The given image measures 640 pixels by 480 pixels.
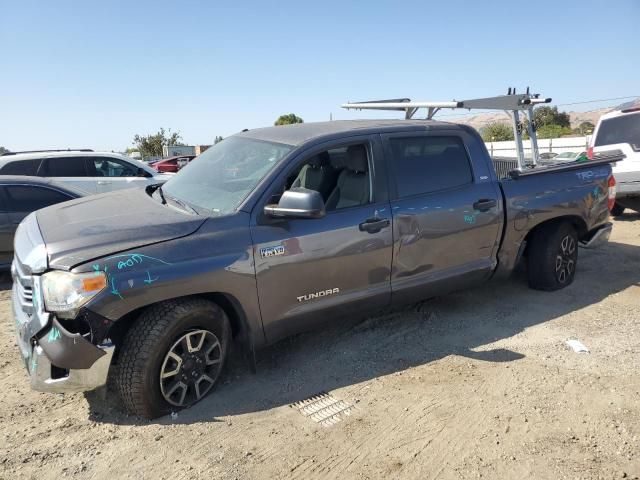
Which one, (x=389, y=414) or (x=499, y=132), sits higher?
(x=499, y=132)

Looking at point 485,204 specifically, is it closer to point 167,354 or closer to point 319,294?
point 319,294

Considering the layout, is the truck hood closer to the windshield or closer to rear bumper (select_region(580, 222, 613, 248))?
the windshield

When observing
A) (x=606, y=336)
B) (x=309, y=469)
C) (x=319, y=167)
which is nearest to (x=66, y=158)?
(x=319, y=167)

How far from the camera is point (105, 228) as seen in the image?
3.09m

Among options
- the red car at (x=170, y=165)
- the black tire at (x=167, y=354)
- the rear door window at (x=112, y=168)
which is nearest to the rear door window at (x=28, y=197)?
the rear door window at (x=112, y=168)

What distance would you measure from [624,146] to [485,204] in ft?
20.2

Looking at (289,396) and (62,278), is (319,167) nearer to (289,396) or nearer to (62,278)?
(289,396)

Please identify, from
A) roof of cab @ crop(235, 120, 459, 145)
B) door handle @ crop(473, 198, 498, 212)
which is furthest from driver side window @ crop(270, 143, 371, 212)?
door handle @ crop(473, 198, 498, 212)

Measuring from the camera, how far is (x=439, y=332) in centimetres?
436

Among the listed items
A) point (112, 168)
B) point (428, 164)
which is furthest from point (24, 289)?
point (112, 168)

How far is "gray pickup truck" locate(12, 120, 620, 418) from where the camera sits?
285 centimetres

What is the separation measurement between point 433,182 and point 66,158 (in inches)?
299

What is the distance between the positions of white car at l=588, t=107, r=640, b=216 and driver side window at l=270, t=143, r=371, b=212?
6.52 meters

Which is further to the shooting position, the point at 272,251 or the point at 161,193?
the point at 161,193
